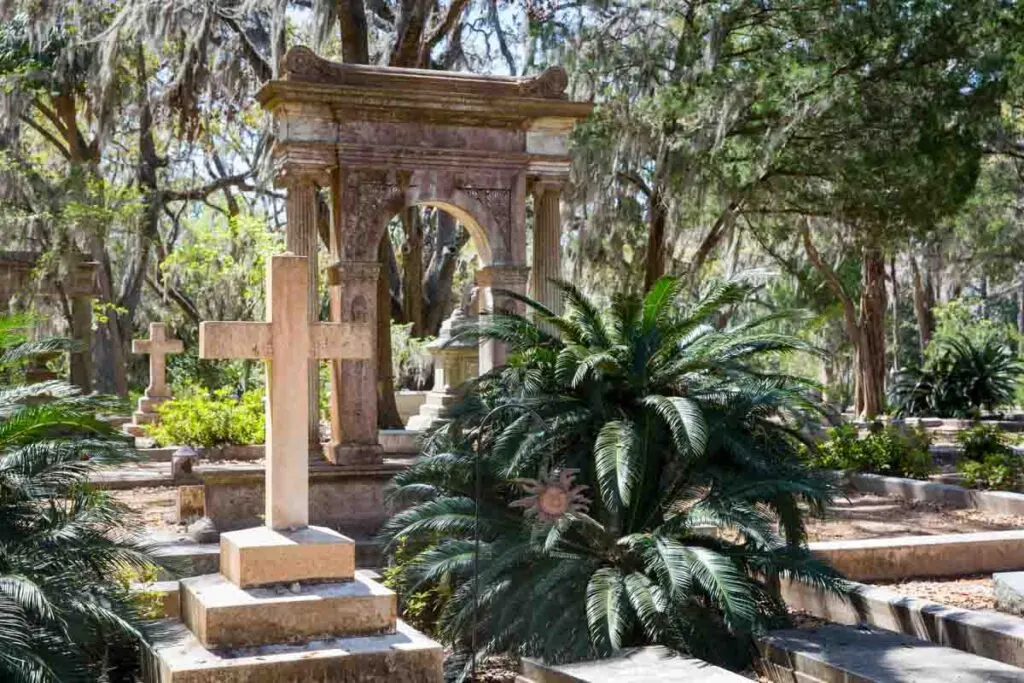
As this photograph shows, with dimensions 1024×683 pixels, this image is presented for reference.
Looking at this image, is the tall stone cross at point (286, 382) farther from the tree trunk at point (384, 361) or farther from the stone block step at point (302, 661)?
the tree trunk at point (384, 361)

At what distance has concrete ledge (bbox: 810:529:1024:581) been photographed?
912 centimetres

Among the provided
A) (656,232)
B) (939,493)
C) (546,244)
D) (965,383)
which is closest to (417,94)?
(546,244)

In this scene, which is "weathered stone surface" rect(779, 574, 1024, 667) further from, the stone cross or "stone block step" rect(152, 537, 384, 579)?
the stone cross

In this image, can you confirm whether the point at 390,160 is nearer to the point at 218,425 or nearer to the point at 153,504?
the point at 218,425

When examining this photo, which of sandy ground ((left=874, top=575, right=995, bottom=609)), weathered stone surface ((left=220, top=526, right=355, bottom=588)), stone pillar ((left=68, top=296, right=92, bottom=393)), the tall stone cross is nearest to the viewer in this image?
weathered stone surface ((left=220, top=526, right=355, bottom=588))

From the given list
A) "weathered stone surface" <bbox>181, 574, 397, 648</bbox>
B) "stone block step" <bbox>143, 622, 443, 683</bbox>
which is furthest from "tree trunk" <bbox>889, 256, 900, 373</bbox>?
"stone block step" <bbox>143, 622, 443, 683</bbox>

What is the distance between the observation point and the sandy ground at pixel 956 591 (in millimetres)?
8391

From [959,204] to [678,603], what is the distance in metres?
12.2

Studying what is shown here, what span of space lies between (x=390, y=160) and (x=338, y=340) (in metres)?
4.85

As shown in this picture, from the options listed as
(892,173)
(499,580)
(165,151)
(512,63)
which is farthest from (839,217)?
(165,151)

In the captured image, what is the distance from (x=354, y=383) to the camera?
10867 millimetres

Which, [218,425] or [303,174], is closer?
[303,174]

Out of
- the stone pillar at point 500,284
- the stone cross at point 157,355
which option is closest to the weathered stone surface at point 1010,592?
the stone pillar at point 500,284

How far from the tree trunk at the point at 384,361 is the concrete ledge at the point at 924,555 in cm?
636
